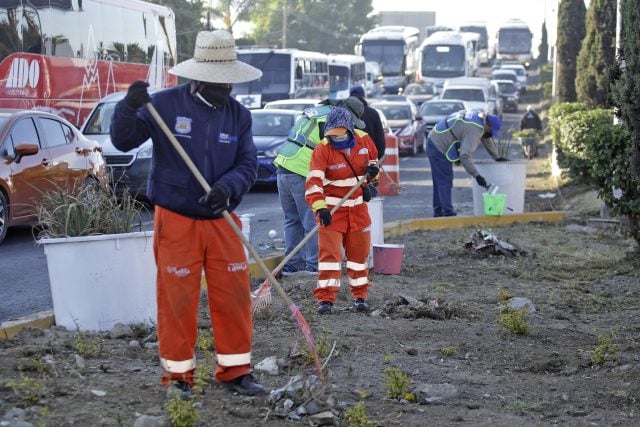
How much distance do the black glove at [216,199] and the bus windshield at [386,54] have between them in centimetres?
5176

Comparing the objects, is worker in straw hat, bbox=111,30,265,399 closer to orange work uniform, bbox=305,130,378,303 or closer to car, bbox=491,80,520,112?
orange work uniform, bbox=305,130,378,303

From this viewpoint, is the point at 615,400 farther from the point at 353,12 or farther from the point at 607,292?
the point at 353,12

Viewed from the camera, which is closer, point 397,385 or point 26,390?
point 26,390

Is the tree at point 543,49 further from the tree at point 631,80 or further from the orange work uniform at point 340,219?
the orange work uniform at point 340,219

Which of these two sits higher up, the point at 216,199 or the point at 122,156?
the point at 216,199

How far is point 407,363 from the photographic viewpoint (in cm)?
702

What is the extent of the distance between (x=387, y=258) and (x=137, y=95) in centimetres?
548

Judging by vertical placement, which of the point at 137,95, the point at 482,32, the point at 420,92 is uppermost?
the point at 482,32

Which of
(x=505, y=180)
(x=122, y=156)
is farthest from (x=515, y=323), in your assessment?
(x=122, y=156)

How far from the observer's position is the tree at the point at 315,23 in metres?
78.6

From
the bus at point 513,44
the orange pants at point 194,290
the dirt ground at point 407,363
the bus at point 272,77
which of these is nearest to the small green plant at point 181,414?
the dirt ground at point 407,363

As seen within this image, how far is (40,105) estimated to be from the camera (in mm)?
19984

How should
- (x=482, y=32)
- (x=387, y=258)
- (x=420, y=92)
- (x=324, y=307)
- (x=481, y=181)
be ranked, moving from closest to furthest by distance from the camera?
(x=324, y=307) → (x=387, y=258) → (x=481, y=181) → (x=420, y=92) → (x=482, y=32)

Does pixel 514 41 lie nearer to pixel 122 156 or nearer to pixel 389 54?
pixel 389 54
